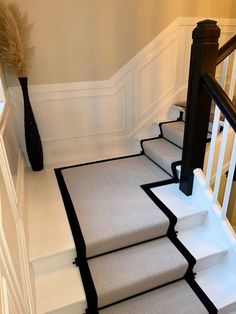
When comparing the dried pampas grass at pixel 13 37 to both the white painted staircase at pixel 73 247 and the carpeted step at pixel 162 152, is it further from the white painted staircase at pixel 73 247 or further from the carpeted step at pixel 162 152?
the carpeted step at pixel 162 152

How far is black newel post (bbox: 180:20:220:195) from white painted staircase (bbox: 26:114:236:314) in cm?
12

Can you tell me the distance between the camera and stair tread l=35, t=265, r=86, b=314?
4.31 feet

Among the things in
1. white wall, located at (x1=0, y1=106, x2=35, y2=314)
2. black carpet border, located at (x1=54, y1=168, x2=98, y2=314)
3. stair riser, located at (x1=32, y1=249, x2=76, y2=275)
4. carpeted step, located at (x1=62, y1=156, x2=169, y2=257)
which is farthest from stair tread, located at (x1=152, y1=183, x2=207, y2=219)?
white wall, located at (x1=0, y1=106, x2=35, y2=314)

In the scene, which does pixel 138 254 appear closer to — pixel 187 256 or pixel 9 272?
pixel 187 256

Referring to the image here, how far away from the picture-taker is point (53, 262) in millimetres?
1497

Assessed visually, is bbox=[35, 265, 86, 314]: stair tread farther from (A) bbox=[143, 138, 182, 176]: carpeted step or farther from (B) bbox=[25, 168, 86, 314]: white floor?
(A) bbox=[143, 138, 182, 176]: carpeted step

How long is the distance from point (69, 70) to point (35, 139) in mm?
760

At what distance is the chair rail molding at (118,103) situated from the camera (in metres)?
2.40

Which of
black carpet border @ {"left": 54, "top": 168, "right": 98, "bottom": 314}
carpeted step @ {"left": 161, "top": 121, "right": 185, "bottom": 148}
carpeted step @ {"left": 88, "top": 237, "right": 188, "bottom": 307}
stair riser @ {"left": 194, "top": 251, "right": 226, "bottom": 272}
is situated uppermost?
carpeted step @ {"left": 161, "top": 121, "right": 185, "bottom": 148}

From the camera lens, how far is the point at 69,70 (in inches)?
90.8

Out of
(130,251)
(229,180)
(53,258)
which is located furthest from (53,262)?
(229,180)

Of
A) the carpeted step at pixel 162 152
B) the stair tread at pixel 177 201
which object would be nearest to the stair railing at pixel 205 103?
the stair tread at pixel 177 201

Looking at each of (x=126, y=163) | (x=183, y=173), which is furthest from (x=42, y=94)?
(x=183, y=173)

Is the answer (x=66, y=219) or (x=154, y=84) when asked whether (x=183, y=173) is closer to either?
(x=66, y=219)
